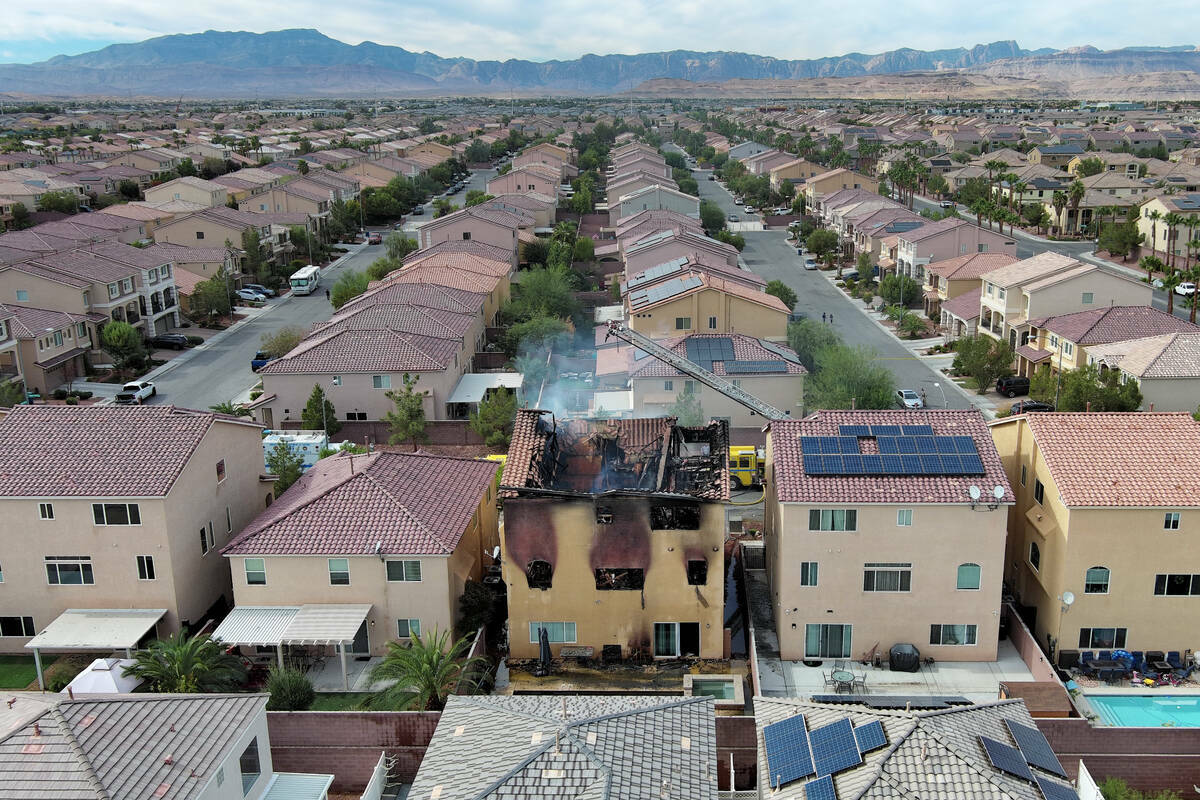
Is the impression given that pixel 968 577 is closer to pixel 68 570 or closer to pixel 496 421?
pixel 496 421

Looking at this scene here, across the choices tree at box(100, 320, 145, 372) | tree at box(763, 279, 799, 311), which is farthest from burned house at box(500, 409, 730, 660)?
tree at box(100, 320, 145, 372)

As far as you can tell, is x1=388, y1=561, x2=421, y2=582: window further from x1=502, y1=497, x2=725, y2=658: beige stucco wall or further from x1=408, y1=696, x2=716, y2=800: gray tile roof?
x1=408, y1=696, x2=716, y2=800: gray tile roof

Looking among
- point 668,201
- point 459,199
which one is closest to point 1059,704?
point 668,201

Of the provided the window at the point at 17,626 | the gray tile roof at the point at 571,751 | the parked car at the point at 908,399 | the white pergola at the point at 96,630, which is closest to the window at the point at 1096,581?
the gray tile roof at the point at 571,751

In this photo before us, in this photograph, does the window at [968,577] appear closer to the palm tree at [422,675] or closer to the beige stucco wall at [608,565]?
the beige stucco wall at [608,565]

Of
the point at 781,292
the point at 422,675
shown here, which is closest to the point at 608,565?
the point at 422,675

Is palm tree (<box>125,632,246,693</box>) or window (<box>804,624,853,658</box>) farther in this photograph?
window (<box>804,624,853,658</box>)

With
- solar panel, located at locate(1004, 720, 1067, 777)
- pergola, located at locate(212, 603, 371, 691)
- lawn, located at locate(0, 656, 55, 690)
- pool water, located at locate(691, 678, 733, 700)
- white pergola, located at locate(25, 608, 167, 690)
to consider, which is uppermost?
solar panel, located at locate(1004, 720, 1067, 777)

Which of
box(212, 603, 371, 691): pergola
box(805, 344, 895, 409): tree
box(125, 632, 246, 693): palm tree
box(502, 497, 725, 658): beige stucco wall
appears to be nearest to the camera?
box(125, 632, 246, 693): palm tree
